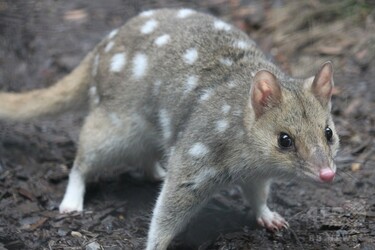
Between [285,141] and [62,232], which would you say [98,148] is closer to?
[62,232]

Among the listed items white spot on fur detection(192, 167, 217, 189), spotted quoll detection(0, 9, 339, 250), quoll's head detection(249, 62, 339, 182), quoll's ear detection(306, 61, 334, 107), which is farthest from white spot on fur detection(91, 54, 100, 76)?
quoll's ear detection(306, 61, 334, 107)

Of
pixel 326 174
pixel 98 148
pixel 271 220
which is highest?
pixel 326 174

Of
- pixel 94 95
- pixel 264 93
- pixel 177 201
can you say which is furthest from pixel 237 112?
pixel 94 95

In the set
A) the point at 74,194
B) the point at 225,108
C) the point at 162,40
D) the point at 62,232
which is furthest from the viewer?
the point at 74,194

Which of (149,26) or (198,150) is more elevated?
(149,26)

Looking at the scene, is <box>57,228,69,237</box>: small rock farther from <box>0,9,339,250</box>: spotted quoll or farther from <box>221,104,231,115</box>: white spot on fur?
<box>221,104,231,115</box>: white spot on fur
